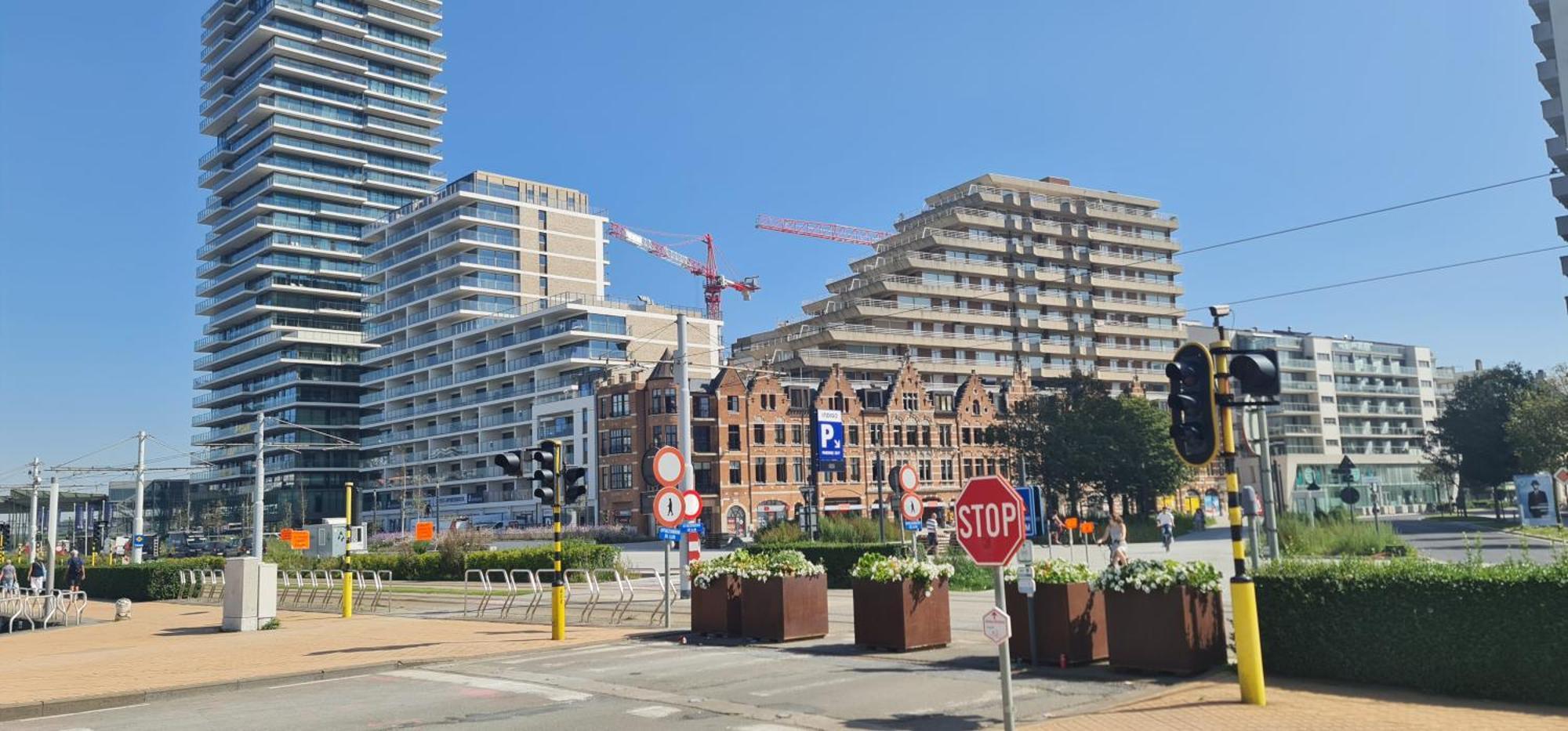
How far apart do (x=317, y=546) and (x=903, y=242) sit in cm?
6405

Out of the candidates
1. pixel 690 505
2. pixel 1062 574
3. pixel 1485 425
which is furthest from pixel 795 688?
pixel 1485 425

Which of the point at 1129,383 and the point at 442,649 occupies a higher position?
the point at 1129,383

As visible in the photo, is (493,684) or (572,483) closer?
(493,684)

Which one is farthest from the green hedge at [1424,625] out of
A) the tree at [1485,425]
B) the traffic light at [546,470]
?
the tree at [1485,425]

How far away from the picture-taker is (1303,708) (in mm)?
9859

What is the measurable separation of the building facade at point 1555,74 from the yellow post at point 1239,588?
46.6 metres

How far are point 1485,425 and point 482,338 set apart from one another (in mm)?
87130

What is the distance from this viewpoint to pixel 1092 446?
2562 inches

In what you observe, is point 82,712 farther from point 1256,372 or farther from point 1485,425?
point 1485,425

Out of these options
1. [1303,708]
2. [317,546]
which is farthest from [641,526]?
[1303,708]

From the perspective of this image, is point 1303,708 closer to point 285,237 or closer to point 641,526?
point 641,526

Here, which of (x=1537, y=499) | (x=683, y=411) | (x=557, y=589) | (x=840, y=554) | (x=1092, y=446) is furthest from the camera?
(x=1092, y=446)

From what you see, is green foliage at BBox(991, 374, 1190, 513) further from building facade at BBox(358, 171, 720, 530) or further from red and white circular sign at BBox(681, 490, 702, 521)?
red and white circular sign at BBox(681, 490, 702, 521)

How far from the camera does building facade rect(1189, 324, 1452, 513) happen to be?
387ft
